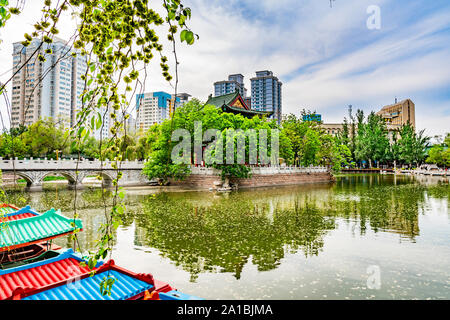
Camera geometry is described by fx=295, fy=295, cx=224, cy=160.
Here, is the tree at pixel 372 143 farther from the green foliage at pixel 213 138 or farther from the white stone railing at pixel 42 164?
the white stone railing at pixel 42 164

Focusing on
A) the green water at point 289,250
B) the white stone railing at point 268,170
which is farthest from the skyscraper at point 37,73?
the white stone railing at point 268,170

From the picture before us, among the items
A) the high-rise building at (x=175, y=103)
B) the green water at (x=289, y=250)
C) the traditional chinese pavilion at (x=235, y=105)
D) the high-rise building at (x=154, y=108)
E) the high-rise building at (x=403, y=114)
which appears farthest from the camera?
the high-rise building at (x=154, y=108)

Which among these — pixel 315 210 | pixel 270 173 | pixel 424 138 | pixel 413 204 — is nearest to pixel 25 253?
pixel 315 210

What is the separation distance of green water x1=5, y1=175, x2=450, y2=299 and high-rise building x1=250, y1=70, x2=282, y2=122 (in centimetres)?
8182

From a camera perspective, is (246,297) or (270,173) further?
(270,173)

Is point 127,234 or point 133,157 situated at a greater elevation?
point 133,157

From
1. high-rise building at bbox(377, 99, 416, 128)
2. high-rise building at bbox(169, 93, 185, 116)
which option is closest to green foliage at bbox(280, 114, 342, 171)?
high-rise building at bbox(169, 93, 185, 116)

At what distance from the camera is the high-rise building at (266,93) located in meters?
92.8

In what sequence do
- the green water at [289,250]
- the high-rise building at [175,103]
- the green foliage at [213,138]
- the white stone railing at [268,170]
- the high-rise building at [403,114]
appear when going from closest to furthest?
the high-rise building at [175,103] → the green water at [289,250] → the green foliage at [213,138] → the white stone railing at [268,170] → the high-rise building at [403,114]

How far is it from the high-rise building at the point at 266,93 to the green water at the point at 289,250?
268ft

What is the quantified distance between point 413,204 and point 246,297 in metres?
14.4

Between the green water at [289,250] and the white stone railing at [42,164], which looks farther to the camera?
the white stone railing at [42,164]
